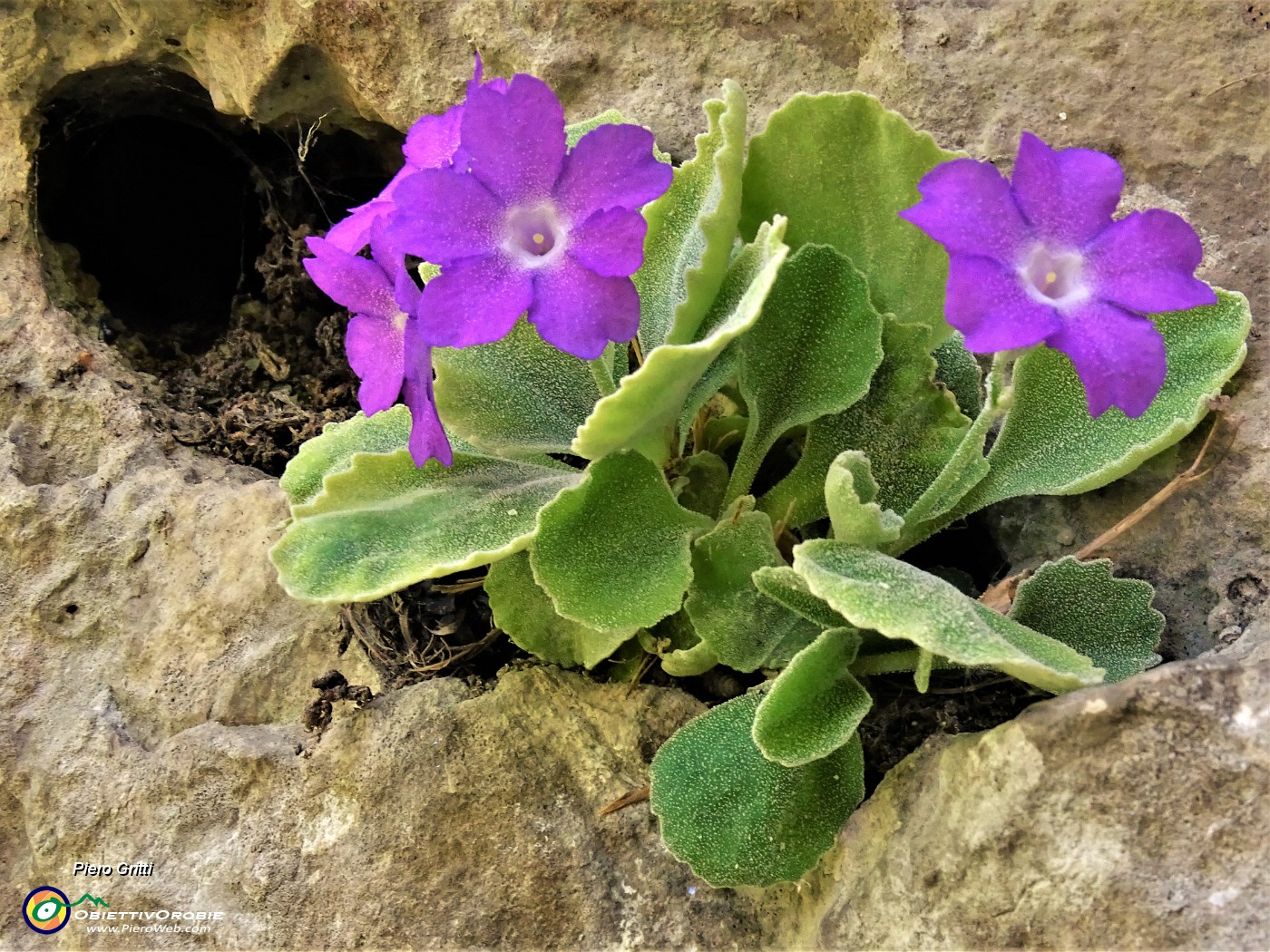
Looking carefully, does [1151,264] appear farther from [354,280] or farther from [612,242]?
[354,280]

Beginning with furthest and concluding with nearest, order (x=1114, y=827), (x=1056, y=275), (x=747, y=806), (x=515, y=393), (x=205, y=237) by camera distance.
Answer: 1. (x=205, y=237)
2. (x=515, y=393)
3. (x=747, y=806)
4. (x=1056, y=275)
5. (x=1114, y=827)

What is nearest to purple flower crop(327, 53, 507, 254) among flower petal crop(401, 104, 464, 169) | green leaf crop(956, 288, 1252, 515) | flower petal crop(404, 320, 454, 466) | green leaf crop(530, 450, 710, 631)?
flower petal crop(401, 104, 464, 169)

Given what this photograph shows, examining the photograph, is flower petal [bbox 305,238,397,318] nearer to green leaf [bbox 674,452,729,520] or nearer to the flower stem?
the flower stem

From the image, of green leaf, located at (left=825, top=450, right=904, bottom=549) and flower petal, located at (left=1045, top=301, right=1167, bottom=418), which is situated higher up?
flower petal, located at (left=1045, top=301, right=1167, bottom=418)

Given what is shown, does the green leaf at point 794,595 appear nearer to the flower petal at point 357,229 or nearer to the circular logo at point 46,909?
the flower petal at point 357,229

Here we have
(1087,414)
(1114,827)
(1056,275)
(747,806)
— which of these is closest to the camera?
(1114,827)

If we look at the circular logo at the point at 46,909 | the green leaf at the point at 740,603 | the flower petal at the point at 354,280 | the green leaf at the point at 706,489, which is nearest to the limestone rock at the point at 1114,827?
the green leaf at the point at 740,603

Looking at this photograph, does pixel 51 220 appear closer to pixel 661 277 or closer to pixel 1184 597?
pixel 661 277

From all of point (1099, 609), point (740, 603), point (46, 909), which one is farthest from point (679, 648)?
point (46, 909)
